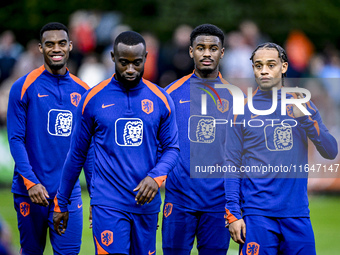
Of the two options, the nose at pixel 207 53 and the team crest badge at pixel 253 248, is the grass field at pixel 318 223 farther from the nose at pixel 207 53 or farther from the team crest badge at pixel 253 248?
the team crest badge at pixel 253 248

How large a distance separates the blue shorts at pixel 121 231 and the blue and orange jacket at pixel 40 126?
114 cm

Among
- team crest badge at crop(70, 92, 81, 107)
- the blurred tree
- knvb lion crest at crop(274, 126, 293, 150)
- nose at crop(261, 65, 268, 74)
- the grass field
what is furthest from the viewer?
the blurred tree

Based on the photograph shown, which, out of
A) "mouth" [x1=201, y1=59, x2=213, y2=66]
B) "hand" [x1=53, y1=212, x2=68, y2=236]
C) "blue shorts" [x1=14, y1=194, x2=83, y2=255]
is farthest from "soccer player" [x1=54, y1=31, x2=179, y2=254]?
"mouth" [x1=201, y1=59, x2=213, y2=66]

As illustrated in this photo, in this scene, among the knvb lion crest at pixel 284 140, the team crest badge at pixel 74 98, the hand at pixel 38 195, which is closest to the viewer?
the knvb lion crest at pixel 284 140

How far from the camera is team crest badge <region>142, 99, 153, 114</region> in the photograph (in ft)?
20.0

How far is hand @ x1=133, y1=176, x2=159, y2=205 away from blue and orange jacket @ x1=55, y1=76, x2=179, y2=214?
0.19ft

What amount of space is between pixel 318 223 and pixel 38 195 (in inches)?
290

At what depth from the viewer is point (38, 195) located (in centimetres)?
666

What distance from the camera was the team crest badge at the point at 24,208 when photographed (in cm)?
703

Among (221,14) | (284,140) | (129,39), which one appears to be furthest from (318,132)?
(221,14)

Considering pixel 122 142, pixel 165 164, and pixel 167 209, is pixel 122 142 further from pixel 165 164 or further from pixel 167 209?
pixel 167 209

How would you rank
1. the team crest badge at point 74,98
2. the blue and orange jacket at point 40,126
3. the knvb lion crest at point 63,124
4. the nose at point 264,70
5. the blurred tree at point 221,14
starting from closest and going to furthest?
1. the nose at point 264,70
2. the blue and orange jacket at point 40,126
3. the knvb lion crest at point 63,124
4. the team crest badge at point 74,98
5. the blurred tree at point 221,14

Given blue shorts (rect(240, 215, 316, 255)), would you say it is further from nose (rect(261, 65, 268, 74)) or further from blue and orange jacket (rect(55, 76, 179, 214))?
nose (rect(261, 65, 268, 74))

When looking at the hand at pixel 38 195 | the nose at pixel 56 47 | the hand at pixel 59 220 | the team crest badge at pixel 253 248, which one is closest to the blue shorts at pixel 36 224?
the hand at pixel 38 195
